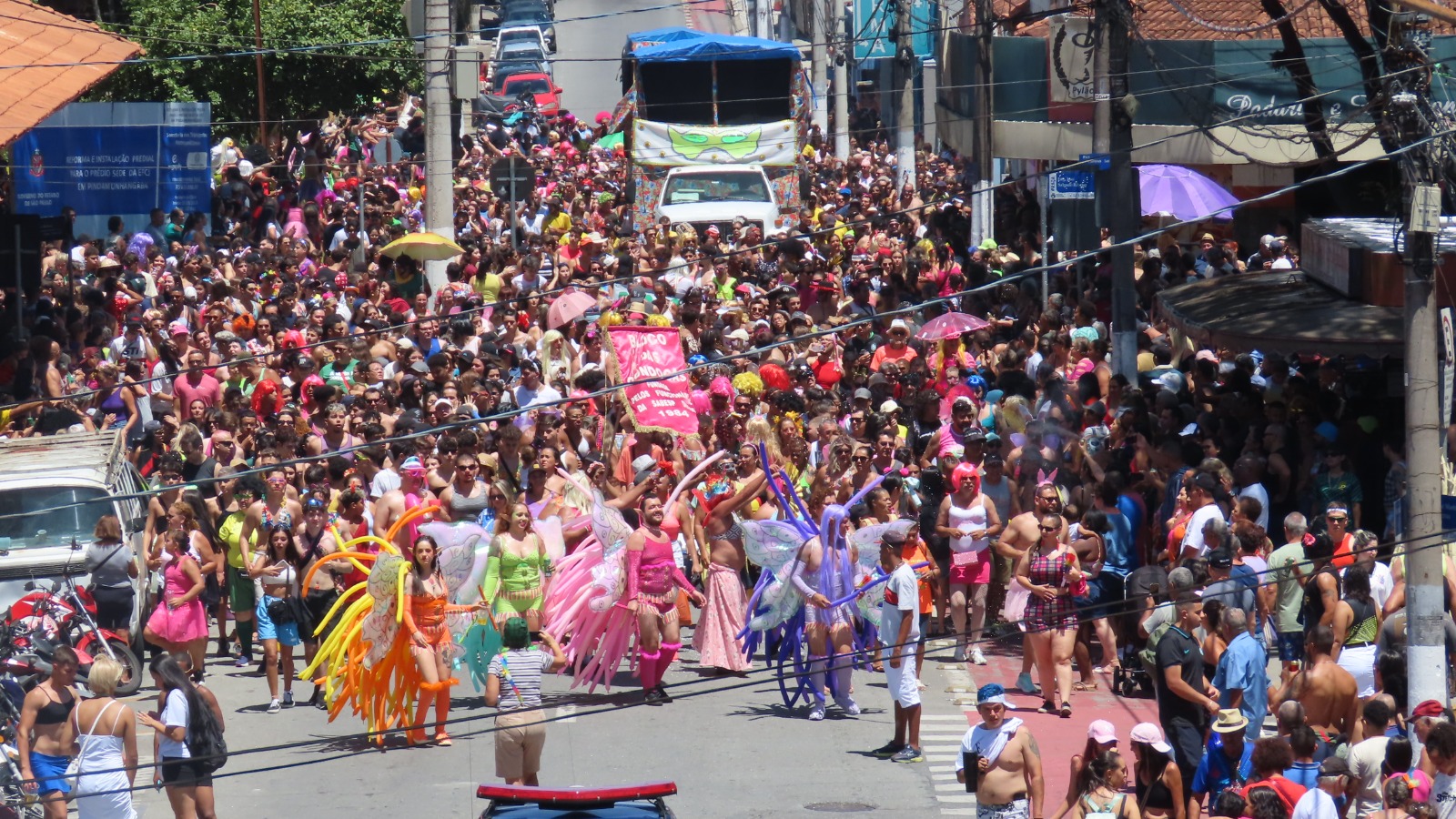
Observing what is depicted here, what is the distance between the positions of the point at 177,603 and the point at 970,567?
568cm

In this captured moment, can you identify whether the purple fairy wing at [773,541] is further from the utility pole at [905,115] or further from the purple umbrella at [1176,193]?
the utility pole at [905,115]

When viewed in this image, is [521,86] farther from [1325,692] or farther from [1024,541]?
[1325,692]

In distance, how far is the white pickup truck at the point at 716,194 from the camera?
101ft

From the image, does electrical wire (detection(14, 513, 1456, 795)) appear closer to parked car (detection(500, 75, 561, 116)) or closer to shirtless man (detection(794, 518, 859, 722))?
shirtless man (detection(794, 518, 859, 722))

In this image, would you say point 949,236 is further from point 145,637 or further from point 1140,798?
point 1140,798

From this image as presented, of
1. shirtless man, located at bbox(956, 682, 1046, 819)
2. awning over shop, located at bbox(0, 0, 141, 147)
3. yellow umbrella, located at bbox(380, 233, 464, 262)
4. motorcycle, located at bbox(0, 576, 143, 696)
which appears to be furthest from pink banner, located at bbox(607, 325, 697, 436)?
awning over shop, located at bbox(0, 0, 141, 147)

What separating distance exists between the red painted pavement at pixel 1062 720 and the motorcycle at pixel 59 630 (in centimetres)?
587

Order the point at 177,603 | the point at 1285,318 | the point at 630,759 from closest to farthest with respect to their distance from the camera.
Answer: the point at 630,759 → the point at 177,603 → the point at 1285,318

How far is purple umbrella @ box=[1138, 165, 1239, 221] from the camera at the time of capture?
2141cm

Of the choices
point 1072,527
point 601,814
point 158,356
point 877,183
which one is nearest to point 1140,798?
point 601,814

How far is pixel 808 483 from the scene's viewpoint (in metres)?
15.2

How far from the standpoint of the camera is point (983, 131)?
27.4 m

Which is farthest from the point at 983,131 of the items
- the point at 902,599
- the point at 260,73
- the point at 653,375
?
the point at 902,599

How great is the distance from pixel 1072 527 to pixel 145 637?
6.62 metres
